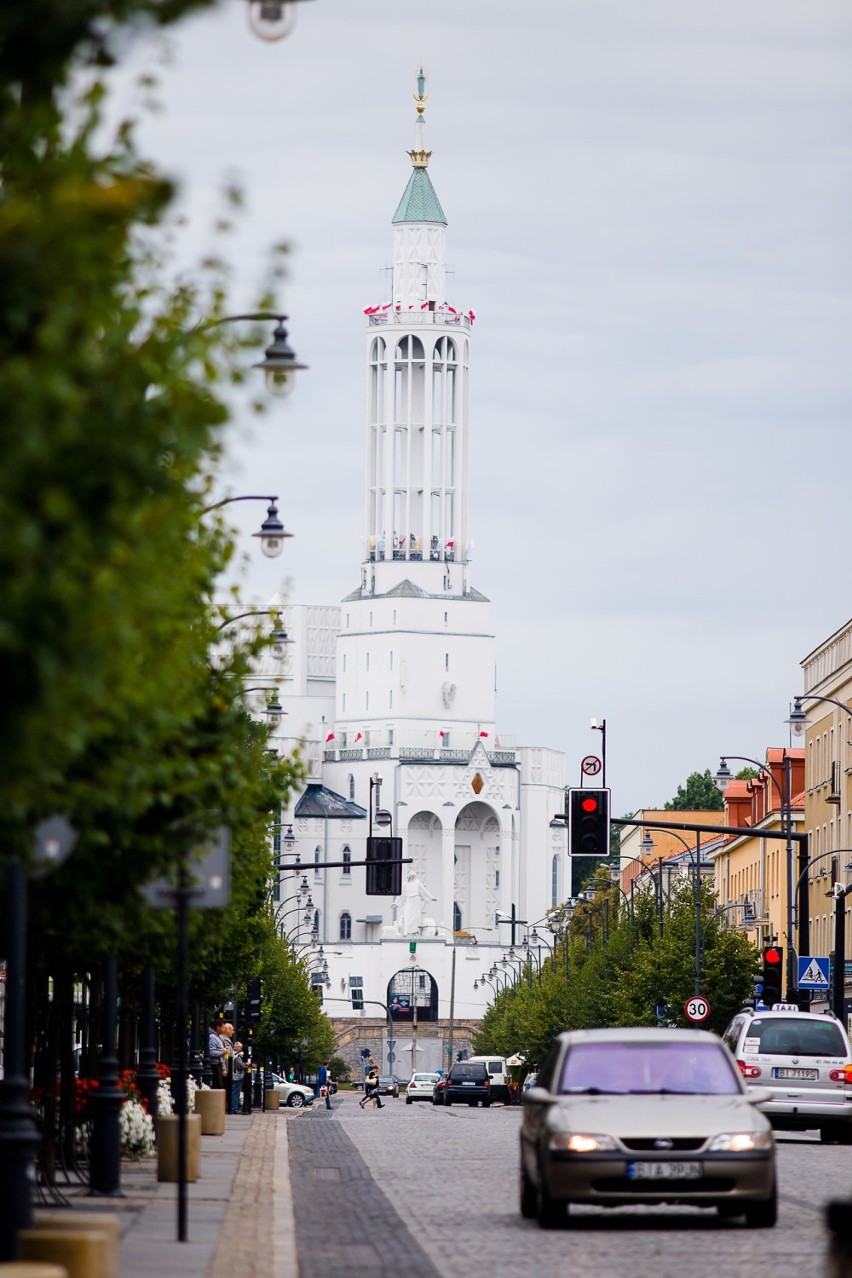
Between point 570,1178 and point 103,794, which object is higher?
point 103,794

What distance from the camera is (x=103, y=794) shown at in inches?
519

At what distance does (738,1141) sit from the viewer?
61.6ft

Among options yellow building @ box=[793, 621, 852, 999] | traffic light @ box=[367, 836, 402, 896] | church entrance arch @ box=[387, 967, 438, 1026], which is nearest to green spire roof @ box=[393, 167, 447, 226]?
church entrance arch @ box=[387, 967, 438, 1026]

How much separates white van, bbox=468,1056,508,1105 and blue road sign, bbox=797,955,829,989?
46.0 m

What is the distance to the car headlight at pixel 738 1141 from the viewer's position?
61.6ft

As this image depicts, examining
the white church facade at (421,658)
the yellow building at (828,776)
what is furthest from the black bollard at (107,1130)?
the white church facade at (421,658)

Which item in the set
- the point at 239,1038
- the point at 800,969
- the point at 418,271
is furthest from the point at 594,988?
the point at 418,271

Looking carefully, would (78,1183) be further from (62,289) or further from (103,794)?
(62,289)

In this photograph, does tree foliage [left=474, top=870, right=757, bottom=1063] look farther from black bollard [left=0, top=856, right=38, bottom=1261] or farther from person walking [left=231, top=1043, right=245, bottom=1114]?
black bollard [left=0, top=856, right=38, bottom=1261]

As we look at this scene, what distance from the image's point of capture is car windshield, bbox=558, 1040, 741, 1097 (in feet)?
64.1

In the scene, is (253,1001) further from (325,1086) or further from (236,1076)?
(325,1086)

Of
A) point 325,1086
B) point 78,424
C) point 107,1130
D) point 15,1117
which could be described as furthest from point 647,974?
point 78,424

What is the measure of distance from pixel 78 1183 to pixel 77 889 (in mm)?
7723

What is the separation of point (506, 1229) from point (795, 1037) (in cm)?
1754
